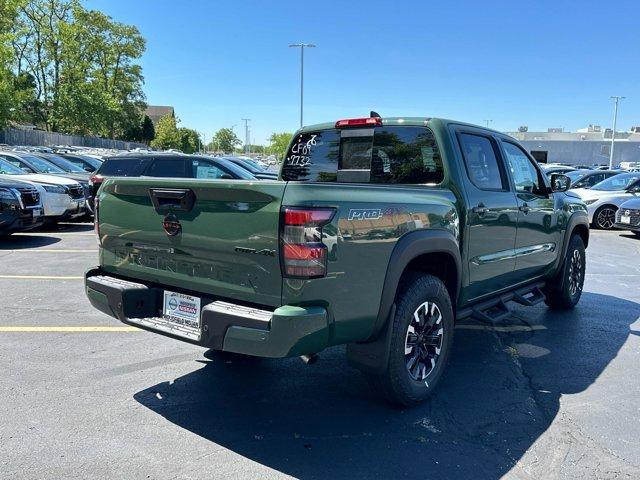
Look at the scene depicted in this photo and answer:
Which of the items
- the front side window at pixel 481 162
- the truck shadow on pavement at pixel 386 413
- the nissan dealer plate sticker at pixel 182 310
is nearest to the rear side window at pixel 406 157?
the front side window at pixel 481 162

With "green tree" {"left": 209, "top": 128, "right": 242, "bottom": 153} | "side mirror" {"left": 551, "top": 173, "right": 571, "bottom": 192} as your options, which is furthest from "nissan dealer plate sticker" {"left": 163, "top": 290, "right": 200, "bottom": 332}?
"green tree" {"left": 209, "top": 128, "right": 242, "bottom": 153}

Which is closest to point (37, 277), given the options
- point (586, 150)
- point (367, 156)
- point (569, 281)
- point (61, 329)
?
point (61, 329)

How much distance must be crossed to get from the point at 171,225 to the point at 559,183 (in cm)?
416

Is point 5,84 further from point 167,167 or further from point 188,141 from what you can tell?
point 188,141

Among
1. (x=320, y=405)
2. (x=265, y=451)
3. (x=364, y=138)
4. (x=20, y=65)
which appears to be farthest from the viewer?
(x=20, y=65)

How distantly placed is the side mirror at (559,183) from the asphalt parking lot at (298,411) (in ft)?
4.81

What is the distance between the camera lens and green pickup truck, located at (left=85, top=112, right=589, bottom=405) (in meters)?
2.95

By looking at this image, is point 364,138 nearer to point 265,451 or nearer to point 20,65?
point 265,451

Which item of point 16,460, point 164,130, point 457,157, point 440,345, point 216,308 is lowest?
point 16,460

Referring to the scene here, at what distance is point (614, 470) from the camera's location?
9.95ft

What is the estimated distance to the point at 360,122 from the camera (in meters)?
4.57

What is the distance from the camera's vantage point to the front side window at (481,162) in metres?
4.43

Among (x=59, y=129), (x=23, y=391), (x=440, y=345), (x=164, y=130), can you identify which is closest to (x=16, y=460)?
(x=23, y=391)

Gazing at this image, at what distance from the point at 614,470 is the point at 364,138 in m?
2.93
